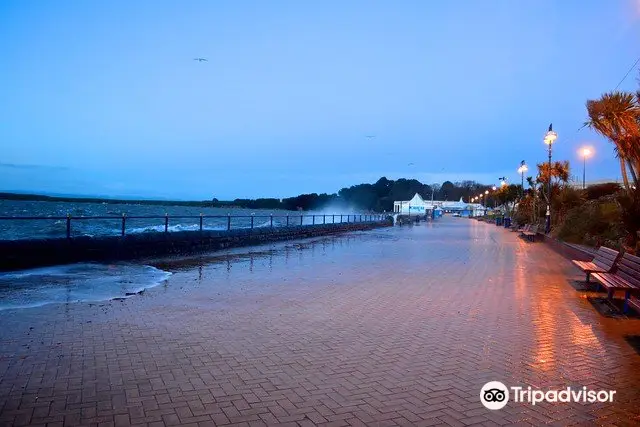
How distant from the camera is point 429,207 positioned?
108 metres

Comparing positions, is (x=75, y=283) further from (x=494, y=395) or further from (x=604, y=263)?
(x=604, y=263)

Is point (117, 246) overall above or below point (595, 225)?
below

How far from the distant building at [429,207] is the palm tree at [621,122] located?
6742 cm

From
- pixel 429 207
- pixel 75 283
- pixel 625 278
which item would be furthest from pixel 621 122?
pixel 429 207

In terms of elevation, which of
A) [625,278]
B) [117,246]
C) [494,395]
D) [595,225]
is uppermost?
[595,225]

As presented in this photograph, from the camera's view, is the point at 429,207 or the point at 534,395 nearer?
the point at 534,395

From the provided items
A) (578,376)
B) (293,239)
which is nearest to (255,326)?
(578,376)

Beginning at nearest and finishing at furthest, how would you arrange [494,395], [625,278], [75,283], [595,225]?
[494,395], [625,278], [75,283], [595,225]

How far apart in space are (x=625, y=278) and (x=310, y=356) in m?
6.09

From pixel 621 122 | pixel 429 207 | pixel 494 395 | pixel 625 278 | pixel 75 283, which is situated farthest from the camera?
pixel 429 207

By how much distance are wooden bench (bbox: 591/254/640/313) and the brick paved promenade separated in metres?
0.53

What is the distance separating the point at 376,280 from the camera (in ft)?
38.4

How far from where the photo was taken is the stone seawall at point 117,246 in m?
12.5

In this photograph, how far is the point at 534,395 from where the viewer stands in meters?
4.72
